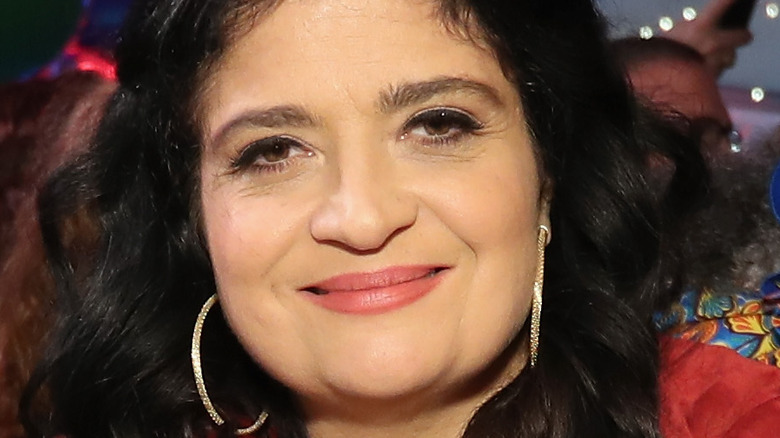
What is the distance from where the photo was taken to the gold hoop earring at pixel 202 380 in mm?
1494

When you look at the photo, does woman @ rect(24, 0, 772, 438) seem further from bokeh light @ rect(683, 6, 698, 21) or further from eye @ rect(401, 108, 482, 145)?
bokeh light @ rect(683, 6, 698, 21)

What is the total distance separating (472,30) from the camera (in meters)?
1.30

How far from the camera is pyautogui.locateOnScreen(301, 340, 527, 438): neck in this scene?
143 centimetres

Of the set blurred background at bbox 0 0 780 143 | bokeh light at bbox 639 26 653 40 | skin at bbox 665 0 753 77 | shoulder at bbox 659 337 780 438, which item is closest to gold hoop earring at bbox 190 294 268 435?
shoulder at bbox 659 337 780 438

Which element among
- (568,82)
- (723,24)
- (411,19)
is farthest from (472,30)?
(723,24)

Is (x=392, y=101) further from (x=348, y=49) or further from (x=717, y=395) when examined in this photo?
(x=717, y=395)

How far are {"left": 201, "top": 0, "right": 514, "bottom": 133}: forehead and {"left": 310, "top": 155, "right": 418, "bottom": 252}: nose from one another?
0.28 feet

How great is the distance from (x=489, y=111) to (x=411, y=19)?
14cm

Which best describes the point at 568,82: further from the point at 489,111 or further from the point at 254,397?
the point at 254,397

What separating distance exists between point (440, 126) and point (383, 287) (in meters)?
0.19

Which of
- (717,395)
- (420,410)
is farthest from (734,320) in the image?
(420,410)

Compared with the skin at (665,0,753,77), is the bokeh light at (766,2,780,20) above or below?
above

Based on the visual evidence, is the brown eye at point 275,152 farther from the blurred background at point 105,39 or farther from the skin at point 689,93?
the blurred background at point 105,39

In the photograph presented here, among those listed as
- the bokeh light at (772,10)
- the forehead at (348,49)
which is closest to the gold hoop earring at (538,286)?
the forehead at (348,49)
